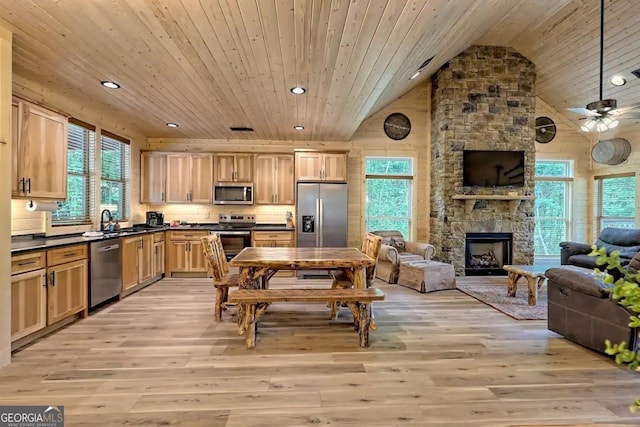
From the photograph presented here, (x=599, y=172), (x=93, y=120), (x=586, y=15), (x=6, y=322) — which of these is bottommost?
(x=6, y=322)

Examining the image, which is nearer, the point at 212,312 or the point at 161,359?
the point at 161,359

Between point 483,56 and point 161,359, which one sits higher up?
point 483,56

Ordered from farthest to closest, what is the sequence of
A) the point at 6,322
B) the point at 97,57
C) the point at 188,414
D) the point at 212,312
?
the point at 212,312 → the point at 97,57 → the point at 6,322 → the point at 188,414

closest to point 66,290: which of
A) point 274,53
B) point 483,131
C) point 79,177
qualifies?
point 79,177

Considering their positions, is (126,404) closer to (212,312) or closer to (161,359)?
(161,359)

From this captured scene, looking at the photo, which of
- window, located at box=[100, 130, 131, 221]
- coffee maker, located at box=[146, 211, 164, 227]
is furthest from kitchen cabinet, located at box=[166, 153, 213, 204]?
window, located at box=[100, 130, 131, 221]

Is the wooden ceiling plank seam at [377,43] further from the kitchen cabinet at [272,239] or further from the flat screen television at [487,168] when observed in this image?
the flat screen television at [487,168]

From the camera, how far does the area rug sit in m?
4.05

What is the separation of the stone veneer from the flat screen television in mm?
114

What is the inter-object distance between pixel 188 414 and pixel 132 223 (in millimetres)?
4869

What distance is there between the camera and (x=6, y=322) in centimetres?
269

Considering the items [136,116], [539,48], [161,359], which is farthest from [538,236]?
[136,116]

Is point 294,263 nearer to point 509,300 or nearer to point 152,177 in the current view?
point 509,300

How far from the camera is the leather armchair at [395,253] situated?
574 cm
